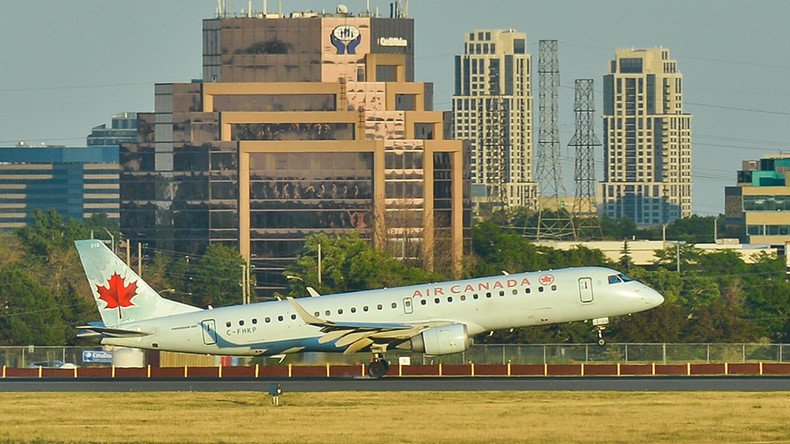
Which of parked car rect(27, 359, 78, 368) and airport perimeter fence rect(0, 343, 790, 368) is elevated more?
airport perimeter fence rect(0, 343, 790, 368)

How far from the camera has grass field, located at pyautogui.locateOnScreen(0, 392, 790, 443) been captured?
57969mm

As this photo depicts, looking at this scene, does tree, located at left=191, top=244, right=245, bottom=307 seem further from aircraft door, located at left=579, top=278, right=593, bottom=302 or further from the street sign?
aircraft door, located at left=579, top=278, right=593, bottom=302

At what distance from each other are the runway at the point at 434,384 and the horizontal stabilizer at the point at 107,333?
2048 millimetres

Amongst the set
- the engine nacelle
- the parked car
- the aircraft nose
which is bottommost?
the parked car

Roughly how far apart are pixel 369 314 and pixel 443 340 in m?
4.26

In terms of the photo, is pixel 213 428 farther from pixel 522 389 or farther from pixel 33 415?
pixel 522 389

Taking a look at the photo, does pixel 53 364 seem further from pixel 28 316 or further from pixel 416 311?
pixel 416 311

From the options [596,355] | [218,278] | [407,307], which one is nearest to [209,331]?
[407,307]

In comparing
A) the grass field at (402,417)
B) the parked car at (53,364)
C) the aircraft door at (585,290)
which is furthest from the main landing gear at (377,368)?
the parked car at (53,364)

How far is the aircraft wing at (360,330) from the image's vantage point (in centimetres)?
7956

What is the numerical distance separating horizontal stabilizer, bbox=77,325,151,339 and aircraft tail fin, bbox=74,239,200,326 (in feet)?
4.54

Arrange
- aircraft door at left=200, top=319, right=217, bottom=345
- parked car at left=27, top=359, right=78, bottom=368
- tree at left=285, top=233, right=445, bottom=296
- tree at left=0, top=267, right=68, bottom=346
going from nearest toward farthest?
aircraft door at left=200, top=319, right=217, bottom=345 → parked car at left=27, top=359, right=78, bottom=368 → tree at left=0, top=267, right=68, bottom=346 → tree at left=285, top=233, right=445, bottom=296

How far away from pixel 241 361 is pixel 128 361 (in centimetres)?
613

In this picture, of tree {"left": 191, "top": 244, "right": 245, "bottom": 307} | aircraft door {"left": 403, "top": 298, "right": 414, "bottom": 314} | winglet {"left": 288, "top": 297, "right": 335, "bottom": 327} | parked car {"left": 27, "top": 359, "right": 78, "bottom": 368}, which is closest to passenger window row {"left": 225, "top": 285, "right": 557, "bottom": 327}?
aircraft door {"left": 403, "top": 298, "right": 414, "bottom": 314}
